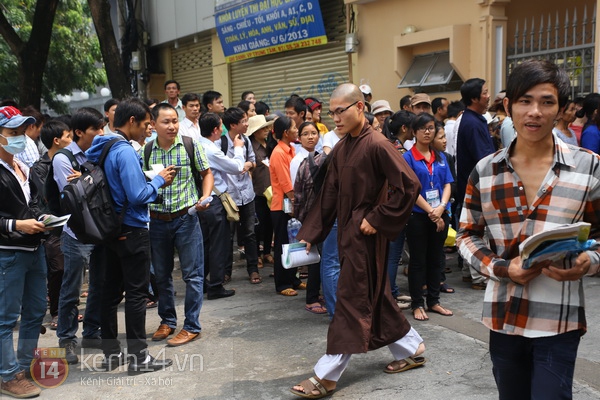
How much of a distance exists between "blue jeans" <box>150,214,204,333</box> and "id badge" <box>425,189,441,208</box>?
2.03 metres

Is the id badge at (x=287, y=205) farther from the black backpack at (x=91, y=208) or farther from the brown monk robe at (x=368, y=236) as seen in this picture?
the black backpack at (x=91, y=208)

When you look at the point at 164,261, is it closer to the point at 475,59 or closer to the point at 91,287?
the point at 91,287

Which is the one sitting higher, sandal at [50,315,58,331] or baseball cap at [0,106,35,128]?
baseball cap at [0,106,35,128]

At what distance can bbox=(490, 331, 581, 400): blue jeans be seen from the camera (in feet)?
8.05

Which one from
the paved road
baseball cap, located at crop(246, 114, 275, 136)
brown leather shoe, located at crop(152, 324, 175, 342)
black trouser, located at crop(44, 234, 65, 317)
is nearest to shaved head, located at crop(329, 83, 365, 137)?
the paved road

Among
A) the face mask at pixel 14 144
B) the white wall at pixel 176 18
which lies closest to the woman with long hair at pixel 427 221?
the face mask at pixel 14 144

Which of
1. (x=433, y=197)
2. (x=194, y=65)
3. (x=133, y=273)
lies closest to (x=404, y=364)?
(x=433, y=197)

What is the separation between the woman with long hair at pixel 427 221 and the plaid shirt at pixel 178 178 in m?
1.89

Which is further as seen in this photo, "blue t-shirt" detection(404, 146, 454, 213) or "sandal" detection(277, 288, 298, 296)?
"sandal" detection(277, 288, 298, 296)

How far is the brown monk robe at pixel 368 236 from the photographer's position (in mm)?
4090

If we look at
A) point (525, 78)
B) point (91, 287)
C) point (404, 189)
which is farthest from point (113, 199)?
point (525, 78)

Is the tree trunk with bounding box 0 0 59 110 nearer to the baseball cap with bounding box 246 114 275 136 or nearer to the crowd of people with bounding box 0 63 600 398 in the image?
the baseball cap with bounding box 246 114 275 136

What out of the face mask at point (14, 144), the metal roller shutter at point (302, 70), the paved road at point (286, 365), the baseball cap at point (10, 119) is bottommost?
Answer: the paved road at point (286, 365)

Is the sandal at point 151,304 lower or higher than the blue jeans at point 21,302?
lower
